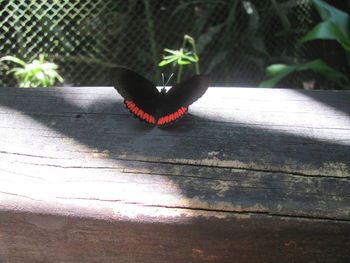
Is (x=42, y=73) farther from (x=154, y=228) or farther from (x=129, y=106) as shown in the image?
(x=154, y=228)

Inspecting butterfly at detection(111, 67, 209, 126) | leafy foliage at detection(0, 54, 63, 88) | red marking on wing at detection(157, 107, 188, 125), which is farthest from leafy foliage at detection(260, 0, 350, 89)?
red marking on wing at detection(157, 107, 188, 125)

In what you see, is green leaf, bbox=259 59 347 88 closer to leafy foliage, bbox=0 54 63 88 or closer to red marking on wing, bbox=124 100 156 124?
leafy foliage, bbox=0 54 63 88

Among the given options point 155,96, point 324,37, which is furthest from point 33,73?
point 324,37

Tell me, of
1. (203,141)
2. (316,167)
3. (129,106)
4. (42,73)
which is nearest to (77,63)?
(42,73)

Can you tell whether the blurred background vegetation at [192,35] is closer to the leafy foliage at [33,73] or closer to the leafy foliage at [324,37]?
the leafy foliage at [33,73]

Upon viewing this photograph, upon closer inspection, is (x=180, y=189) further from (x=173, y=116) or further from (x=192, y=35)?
(x=192, y=35)

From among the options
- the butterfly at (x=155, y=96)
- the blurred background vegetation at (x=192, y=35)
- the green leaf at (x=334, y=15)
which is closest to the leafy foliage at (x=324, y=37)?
the green leaf at (x=334, y=15)
